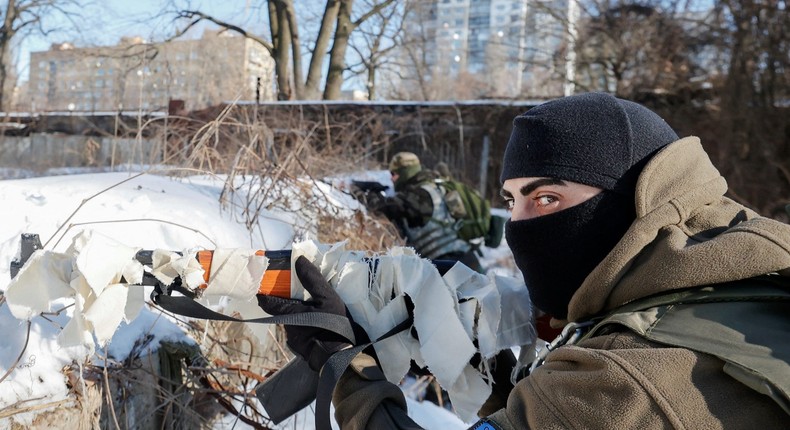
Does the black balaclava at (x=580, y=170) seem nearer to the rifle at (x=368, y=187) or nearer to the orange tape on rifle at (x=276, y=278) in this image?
the orange tape on rifle at (x=276, y=278)

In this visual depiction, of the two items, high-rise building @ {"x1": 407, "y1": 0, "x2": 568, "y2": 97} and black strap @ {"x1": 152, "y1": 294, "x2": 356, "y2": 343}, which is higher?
high-rise building @ {"x1": 407, "y1": 0, "x2": 568, "y2": 97}

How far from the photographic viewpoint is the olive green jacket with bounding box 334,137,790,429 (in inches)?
37.7

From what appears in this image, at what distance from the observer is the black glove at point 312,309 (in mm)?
1531

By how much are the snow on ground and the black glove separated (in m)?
Result: 0.69

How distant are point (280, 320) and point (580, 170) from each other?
79 cm

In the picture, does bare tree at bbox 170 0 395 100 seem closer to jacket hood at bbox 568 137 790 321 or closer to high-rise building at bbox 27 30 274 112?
high-rise building at bbox 27 30 274 112

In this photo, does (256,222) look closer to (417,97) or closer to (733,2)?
(733,2)

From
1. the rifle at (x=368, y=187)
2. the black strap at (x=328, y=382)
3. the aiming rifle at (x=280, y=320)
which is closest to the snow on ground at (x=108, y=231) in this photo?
the aiming rifle at (x=280, y=320)

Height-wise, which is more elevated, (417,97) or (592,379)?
(417,97)

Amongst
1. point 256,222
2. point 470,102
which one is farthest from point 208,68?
point 256,222

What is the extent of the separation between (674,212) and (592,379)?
39 centimetres

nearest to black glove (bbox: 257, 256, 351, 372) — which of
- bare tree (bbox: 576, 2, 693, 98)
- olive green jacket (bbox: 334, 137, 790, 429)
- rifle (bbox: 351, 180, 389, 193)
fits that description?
olive green jacket (bbox: 334, 137, 790, 429)

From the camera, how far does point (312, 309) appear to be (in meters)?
1.53

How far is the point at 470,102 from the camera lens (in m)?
12.8
